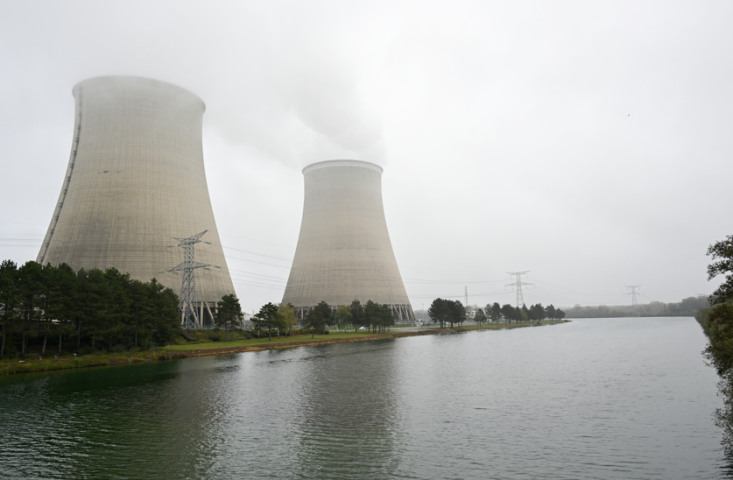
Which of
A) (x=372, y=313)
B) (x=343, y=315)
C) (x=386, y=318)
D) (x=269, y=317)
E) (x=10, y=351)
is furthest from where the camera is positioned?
(x=343, y=315)

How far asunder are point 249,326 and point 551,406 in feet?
134

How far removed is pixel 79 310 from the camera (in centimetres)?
2759

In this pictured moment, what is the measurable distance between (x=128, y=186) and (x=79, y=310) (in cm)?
1321

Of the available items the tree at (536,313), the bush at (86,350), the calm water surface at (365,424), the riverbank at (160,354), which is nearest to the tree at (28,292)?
the riverbank at (160,354)

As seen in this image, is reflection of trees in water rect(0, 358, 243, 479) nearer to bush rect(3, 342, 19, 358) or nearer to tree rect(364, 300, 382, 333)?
bush rect(3, 342, 19, 358)

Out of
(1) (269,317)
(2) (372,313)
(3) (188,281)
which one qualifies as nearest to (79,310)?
(3) (188,281)

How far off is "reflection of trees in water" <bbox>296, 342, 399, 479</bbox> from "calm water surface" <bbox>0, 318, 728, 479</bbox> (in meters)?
0.05

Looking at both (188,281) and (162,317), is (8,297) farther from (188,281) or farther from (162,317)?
(188,281)

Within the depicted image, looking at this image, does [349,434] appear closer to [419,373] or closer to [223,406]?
[223,406]

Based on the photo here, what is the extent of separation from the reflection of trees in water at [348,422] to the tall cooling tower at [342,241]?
28.1 metres

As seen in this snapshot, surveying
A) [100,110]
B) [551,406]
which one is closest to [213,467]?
[551,406]

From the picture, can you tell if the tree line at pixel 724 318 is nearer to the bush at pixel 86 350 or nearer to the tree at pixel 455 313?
the bush at pixel 86 350

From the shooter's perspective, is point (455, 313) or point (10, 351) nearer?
point (10, 351)

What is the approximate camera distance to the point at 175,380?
21.7 metres
